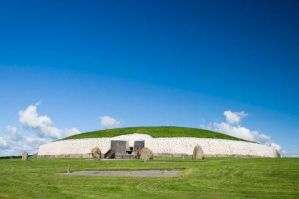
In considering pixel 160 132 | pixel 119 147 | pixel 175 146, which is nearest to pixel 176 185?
pixel 119 147

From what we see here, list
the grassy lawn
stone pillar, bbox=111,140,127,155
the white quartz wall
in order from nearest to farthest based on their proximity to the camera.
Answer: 1. the grassy lawn
2. stone pillar, bbox=111,140,127,155
3. the white quartz wall

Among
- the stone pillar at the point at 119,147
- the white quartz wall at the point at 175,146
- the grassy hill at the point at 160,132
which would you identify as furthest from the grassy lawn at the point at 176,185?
the grassy hill at the point at 160,132

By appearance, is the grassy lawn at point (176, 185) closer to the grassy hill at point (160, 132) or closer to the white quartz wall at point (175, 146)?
the white quartz wall at point (175, 146)

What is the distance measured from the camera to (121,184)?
20.3 meters

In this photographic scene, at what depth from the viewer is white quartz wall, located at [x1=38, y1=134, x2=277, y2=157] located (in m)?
55.1

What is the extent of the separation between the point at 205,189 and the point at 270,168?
8.08 meters

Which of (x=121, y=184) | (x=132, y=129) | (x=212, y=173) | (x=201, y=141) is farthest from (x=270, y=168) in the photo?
(x=132, y=129)

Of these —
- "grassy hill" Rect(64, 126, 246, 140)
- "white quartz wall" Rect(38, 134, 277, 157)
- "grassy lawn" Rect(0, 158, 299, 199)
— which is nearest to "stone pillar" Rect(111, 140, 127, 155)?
"white quartz wall" Rect(38, 134, 277, 157)

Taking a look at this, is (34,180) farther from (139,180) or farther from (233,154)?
(233,154)

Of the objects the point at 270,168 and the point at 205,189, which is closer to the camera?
the point at 205,189

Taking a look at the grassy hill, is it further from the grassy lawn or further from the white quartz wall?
the grassy lawn

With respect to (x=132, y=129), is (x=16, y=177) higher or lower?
lower

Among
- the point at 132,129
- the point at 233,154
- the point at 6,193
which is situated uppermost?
the point at 132,129

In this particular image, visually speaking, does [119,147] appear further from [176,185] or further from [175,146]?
[176,185]
